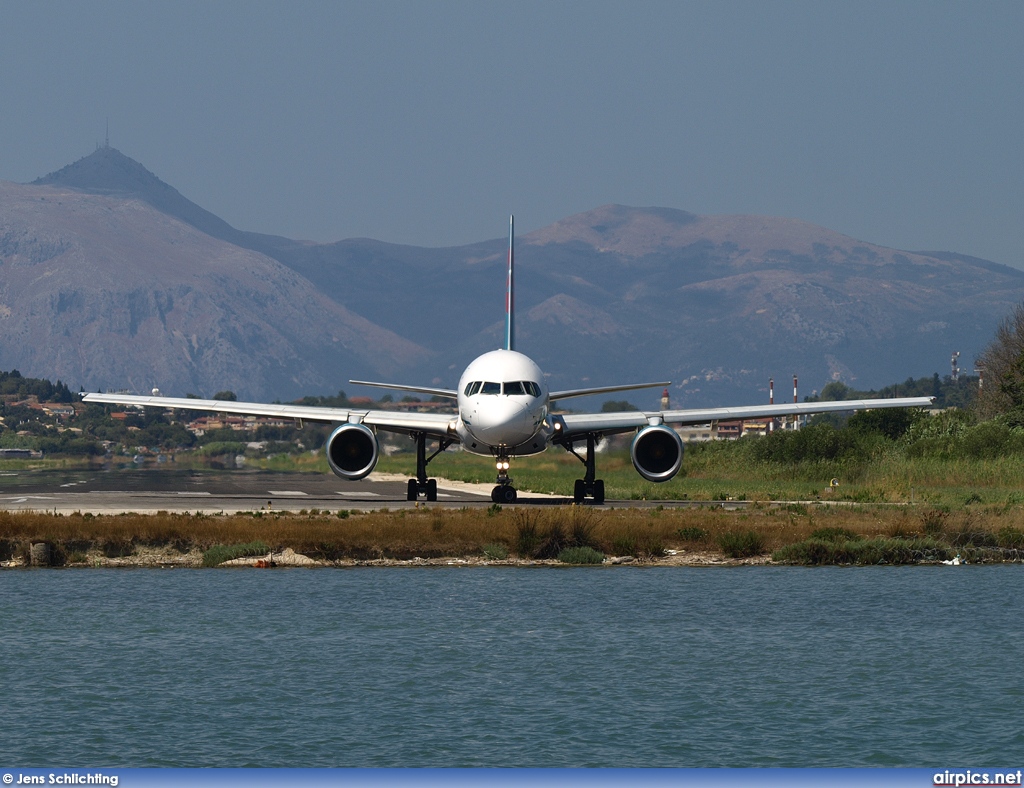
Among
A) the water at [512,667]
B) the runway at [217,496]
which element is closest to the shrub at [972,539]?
the water at [512,667]

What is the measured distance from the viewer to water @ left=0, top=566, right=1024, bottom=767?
1847 cm

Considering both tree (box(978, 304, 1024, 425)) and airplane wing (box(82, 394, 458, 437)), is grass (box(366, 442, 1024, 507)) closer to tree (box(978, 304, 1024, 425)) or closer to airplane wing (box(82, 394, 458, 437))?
airplane wing (box(82, 394, 458, 437))

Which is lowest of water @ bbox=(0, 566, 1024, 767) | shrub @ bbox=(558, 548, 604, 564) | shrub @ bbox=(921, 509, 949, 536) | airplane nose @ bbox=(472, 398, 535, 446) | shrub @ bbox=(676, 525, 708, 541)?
water @ bbox=(0, 566, 1024, 767)

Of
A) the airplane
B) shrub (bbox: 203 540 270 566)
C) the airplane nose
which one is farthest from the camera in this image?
the airplane

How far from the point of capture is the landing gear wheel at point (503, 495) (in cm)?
4766

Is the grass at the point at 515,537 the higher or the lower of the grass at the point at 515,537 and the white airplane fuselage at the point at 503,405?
the lower

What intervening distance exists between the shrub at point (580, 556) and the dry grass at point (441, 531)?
316 mm

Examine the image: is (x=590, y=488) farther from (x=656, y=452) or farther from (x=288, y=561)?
(x=288, y=561)

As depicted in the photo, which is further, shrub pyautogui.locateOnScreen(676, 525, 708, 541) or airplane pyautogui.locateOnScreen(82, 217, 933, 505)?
airplane pyautogui.locateOnScreen(82, 217, 933, 505)

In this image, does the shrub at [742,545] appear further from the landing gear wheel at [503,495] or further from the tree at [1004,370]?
the tree at [1004,370]

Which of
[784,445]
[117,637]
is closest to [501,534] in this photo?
[117,637]

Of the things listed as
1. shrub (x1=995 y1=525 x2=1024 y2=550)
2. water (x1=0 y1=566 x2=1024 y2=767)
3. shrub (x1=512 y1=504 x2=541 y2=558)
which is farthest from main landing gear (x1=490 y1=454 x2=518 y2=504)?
shrub (x1=995 y1=525 x2=1024 y2=550)

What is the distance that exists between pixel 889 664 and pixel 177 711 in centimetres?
1147

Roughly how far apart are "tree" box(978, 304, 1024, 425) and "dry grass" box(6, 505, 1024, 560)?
4437 cm
